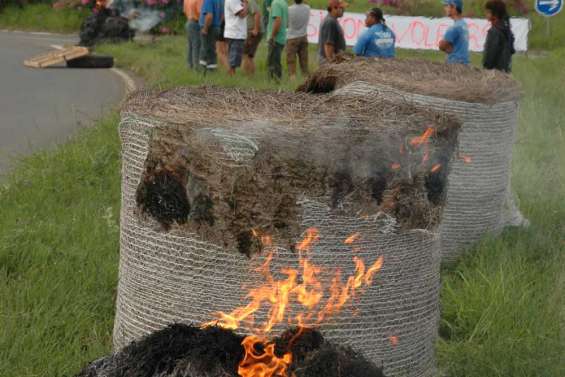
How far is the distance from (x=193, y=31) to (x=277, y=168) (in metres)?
12.0

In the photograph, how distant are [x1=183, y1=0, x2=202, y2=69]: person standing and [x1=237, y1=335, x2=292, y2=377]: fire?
11.8 metres

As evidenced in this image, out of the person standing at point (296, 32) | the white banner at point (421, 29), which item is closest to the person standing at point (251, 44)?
→ the person standing at point (296, 32)

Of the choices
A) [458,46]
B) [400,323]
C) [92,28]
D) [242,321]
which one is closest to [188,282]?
[242,321]

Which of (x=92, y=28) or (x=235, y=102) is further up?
(x=235, y=102)

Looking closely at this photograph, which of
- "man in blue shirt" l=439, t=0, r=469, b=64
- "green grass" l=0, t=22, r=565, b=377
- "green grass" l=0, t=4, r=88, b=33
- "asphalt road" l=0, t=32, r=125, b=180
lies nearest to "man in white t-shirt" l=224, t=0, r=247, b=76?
"asphalt road" l=0, t=32, r=125, b=180

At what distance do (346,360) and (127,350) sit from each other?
0.76 metres

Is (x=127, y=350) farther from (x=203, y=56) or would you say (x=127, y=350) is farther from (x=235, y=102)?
(x=203, y=56)

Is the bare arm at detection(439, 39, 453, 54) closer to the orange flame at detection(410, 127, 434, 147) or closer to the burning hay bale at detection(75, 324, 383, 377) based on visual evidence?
the orange flame at detection(410, 127, 434, 147)

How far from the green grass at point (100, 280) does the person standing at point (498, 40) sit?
10.1 ft

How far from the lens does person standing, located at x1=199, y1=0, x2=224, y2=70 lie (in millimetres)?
14500

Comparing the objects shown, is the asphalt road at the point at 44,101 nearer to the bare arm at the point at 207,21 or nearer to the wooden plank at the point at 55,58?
the wooden plank at the point at 55,58

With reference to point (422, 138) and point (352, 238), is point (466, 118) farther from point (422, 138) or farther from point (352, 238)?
point (352, 238)

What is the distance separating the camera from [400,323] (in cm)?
396

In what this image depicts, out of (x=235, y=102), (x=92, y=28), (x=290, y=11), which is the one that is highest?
(x=235, y=102)
